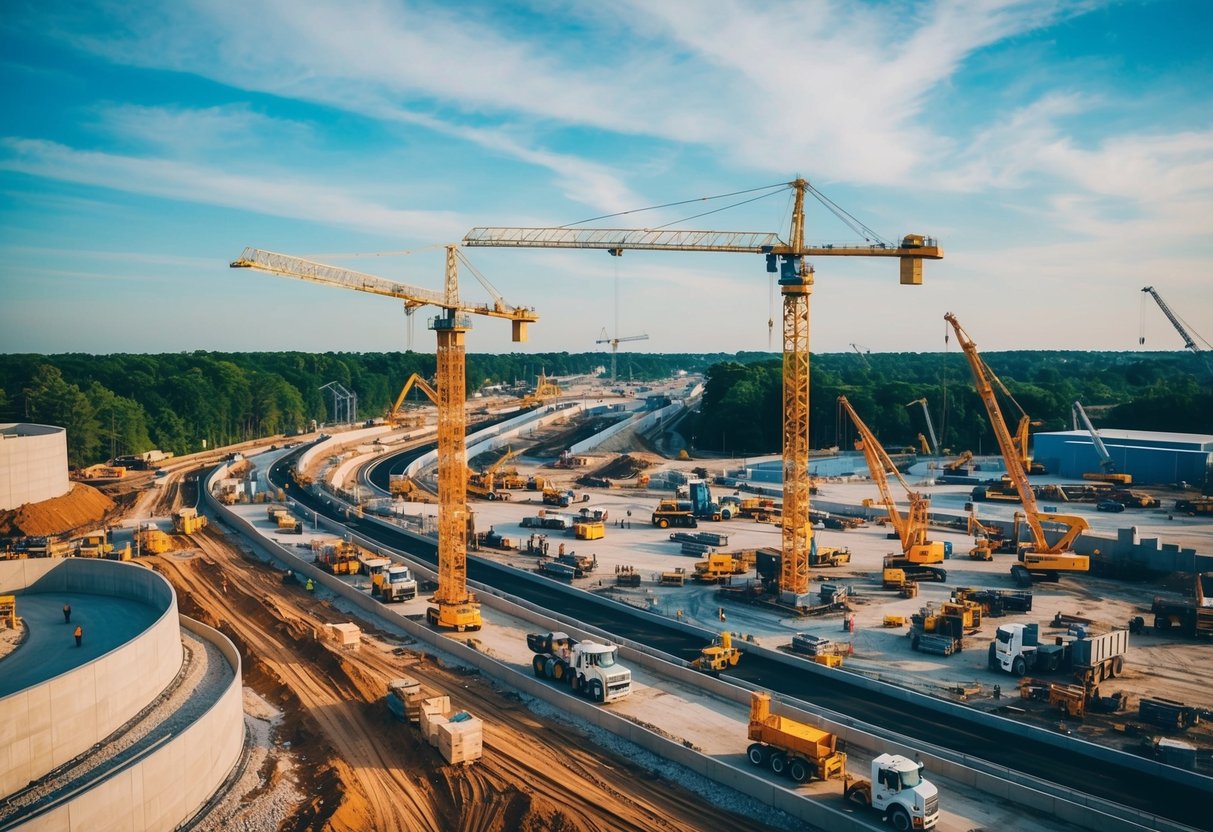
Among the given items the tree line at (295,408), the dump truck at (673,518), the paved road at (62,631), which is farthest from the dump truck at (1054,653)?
the tree line at (295,408)

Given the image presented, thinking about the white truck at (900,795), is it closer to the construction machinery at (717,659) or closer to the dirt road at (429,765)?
the dirt road at (429,765)

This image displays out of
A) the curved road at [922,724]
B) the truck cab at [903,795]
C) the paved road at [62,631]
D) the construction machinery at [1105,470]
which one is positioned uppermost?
the construction machinery at [1105,470]

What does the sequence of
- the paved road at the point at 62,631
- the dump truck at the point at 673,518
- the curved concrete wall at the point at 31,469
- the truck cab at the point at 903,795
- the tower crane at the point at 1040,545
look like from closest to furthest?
the truck cab at the point at 903,795, the paved road at the point at 62,631, the tower crane at the point at 1040,545, the curved concrete wall at the point at 31,469, the dump truck at the point at 673,518

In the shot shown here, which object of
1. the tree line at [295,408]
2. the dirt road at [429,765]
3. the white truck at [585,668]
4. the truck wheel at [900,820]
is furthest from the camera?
the tree line at [295,408]

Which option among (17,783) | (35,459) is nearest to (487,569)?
(17,783)

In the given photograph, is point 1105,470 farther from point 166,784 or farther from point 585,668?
point 166,784

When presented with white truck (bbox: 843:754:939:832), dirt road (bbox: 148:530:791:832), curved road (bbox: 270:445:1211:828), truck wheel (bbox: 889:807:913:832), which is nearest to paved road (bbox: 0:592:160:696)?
dirt road (bbox: 148:530:791:832)
